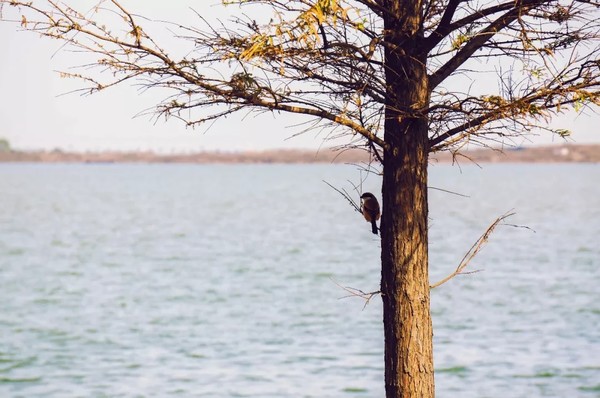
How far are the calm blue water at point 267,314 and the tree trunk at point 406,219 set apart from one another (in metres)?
6.22

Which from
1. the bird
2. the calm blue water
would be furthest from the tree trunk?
the calm blue water

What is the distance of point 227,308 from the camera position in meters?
34.0

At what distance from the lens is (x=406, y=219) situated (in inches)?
335

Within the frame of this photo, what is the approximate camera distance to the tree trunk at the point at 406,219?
845cm

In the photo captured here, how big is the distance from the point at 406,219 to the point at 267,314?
24279 mm

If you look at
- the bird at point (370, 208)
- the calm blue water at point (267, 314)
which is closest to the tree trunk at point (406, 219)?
the bird at point (370, 208)

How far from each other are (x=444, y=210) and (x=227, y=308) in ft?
217

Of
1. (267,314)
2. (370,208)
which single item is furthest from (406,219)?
(267,314)

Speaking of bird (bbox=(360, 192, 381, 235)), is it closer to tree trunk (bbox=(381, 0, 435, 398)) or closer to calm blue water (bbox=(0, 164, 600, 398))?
tree trunk (bbox=(381, 0, 435, 398))

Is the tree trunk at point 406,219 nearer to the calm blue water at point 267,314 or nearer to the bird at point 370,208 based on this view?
the bird at point 370,208

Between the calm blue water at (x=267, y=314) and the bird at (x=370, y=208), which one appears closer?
the bird at (x=370, y=208)

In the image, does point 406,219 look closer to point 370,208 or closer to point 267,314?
point 370,208

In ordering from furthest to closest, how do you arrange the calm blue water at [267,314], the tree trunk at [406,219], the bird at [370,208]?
the calm blue water at [267,314]
the bird at [370,208]
the tree trunk at [406,219]

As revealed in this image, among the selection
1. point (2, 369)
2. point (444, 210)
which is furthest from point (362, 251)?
point (444, 210)
